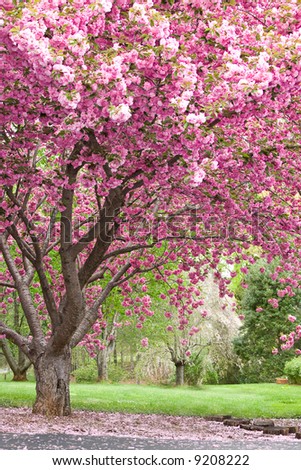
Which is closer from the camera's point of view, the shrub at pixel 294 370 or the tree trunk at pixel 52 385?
the tree trunk at pixel 52 385

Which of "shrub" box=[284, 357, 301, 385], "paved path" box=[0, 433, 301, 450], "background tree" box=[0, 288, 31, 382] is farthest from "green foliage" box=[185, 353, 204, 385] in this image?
"paved path" box=[0, 433, 301, 450]

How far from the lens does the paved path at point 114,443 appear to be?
873cm

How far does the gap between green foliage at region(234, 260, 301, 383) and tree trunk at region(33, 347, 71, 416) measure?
20.3 metres

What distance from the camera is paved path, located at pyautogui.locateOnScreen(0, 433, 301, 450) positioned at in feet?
28.7

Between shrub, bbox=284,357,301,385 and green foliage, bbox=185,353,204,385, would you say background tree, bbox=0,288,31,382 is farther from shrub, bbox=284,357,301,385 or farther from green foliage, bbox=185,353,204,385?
shrub, bbox=284,357,301,385

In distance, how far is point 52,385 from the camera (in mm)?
12953

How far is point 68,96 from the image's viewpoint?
639 cm

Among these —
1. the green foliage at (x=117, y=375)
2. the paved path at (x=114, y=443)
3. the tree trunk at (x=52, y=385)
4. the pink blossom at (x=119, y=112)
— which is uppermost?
the pink blossom at (x=119, y=112)

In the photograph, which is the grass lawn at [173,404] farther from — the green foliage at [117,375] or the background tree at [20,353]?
the green foliage at [117,375]

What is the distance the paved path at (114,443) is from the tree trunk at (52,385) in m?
2.95

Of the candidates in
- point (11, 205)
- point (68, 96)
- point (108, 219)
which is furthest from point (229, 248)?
point (68, 96)

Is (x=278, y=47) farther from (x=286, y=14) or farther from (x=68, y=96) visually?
(x=68, y=96)
